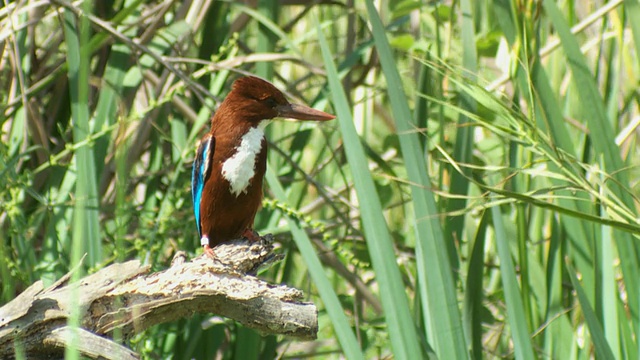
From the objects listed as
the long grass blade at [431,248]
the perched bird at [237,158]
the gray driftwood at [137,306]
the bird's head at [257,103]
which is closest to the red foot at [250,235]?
the perched bird at [237,158]

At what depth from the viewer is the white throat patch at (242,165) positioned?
8.16 feet

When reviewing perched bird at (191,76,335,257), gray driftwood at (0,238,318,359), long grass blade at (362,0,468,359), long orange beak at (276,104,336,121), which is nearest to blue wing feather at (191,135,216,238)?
perched bird at (191,76,335,257)

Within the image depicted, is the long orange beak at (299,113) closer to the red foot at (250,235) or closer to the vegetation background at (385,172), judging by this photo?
the vegetation background at (385,172)

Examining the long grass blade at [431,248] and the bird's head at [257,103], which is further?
the bird's head at [257,103]

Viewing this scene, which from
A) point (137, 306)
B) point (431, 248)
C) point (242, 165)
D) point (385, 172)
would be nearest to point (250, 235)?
point (242, 165)

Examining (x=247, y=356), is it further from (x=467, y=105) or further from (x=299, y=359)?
(x=467, y=105)

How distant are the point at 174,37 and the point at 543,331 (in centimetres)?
163

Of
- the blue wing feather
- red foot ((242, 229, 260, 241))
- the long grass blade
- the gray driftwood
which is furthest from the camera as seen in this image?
the blue wing feather

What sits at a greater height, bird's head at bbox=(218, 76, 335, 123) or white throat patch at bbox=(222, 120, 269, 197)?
bird's head at bbox=(218, 76, 335, 123)

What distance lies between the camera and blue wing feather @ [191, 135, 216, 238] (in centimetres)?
255

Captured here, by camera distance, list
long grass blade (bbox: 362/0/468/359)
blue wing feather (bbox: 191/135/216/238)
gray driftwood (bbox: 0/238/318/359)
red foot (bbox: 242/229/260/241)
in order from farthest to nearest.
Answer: blue wing feather (bbox: 191/135/216/238)
red foot (bbox: 242/229/260/241)
long grass blade (bbox: 362/0/468/359)
gray driftwood (bbox: 0/238/318/359)

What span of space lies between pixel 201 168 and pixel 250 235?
0.84 feet

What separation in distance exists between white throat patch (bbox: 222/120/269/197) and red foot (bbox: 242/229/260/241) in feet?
0.37

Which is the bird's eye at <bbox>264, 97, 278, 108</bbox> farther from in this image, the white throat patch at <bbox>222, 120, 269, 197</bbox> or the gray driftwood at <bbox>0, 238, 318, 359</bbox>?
the gray driftwood at <bbox>0, 238, 318, 359</bbox>
